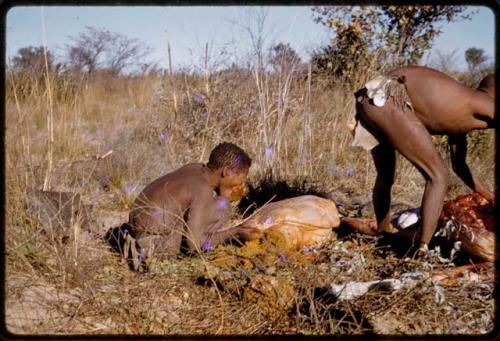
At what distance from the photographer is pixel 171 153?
17.0 ft

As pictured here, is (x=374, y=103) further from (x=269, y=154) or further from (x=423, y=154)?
(x=269, y=154)

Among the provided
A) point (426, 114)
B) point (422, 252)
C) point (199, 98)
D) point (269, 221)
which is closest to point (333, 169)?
point (199, 98)

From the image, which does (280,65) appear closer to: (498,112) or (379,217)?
(379,217)

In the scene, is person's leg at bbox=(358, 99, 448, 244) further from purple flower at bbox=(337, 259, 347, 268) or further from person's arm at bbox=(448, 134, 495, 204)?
person's arm at bbox=(448, 134, 495, 204)

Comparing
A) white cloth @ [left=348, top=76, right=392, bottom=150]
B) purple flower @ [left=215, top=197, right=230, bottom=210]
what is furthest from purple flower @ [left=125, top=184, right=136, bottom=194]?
white cloth @ [left=348, top=76, right=392, bottom=150]

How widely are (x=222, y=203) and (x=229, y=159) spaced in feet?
0.90

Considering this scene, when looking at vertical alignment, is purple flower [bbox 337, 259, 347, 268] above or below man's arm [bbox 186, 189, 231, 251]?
below

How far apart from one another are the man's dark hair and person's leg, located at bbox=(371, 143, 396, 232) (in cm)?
92

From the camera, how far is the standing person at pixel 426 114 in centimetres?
320

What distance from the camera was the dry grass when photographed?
8.38 ft

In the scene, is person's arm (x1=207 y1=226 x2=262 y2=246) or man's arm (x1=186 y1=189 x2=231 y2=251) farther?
person's arm (x1=207 y1=226 x2=262 y2=246)

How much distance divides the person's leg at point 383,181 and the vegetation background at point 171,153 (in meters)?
0.58

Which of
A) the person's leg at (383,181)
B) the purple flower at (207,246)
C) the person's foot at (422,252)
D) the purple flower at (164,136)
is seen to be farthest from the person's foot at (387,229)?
the purple flower at (164,136)

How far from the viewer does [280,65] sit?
195 inches
